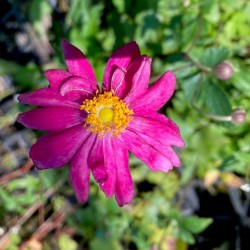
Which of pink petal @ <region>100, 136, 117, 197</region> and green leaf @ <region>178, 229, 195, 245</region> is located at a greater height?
pink petal @ <region>100, 136, 117, 197</region>

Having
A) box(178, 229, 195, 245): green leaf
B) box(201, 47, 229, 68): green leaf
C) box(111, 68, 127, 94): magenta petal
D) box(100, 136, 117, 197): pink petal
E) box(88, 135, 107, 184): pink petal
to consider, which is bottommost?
box(178, 229, 195, 245): green leaf

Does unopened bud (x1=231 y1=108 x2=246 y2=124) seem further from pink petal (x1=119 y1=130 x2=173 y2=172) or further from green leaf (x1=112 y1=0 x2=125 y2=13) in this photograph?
green leaf (x1=112 y1=0 x2=125 y2=13)

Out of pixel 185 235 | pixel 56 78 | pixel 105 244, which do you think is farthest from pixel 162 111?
pixel 56 78

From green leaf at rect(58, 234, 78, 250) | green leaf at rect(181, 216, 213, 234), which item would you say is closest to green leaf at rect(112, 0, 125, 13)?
green leaf at rect(181, 216, 213, 234)

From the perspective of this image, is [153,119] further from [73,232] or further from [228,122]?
[73,232]

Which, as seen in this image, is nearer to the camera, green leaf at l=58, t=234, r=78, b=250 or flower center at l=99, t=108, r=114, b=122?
flower center at l=99, t=108, r=114, b=122

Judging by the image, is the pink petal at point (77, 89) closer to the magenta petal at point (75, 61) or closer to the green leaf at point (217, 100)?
the magenta petal at point (75, 61)

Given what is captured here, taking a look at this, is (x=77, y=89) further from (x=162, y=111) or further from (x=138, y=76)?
(x=162, y=111)

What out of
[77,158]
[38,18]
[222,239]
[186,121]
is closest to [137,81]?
[77,158]
